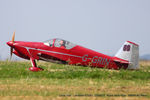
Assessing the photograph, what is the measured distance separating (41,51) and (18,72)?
3.08 metres

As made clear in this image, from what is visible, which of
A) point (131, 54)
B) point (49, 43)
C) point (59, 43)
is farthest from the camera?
point (131, 54)

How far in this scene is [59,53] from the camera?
53.3 ft

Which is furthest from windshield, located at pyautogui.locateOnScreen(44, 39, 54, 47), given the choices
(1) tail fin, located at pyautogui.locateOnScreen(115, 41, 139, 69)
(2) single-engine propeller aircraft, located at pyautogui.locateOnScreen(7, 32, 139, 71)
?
(1) tail fin, located at pyautogui.locateOnScreen(115, 41, 139, 69)

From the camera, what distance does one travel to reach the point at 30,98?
23.2ft

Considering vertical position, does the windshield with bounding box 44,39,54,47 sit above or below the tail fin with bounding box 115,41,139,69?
above

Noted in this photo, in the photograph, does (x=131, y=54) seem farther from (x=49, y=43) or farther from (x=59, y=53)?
(x=49, y=43)

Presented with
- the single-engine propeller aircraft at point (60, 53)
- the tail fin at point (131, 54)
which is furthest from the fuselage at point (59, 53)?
the tail fin at point (131, 54)

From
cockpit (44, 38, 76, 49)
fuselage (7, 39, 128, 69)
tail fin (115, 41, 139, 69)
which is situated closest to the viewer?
cockpit (44, 38, 76, 49)

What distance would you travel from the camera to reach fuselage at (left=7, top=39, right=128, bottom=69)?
53.4 ft

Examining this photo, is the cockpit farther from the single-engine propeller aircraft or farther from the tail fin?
the tail fin

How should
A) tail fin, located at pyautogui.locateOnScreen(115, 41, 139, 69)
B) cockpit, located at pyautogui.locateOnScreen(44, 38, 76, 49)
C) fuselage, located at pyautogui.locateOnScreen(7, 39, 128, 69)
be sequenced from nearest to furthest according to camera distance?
cockpit, located at pyautogui.locateOnScreen(44, 38, 76, 49) < fuselage, located at pyautogui.locateOnScreen(7, 39, 128, 69) < tail fin, located at pyautogui.locateOnScreen(115, 41, 139, 69)

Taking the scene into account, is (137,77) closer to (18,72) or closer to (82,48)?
(82,48)

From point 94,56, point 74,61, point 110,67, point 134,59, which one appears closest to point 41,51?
point 74,61

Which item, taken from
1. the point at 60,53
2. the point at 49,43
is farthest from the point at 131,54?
the point at 49,43
